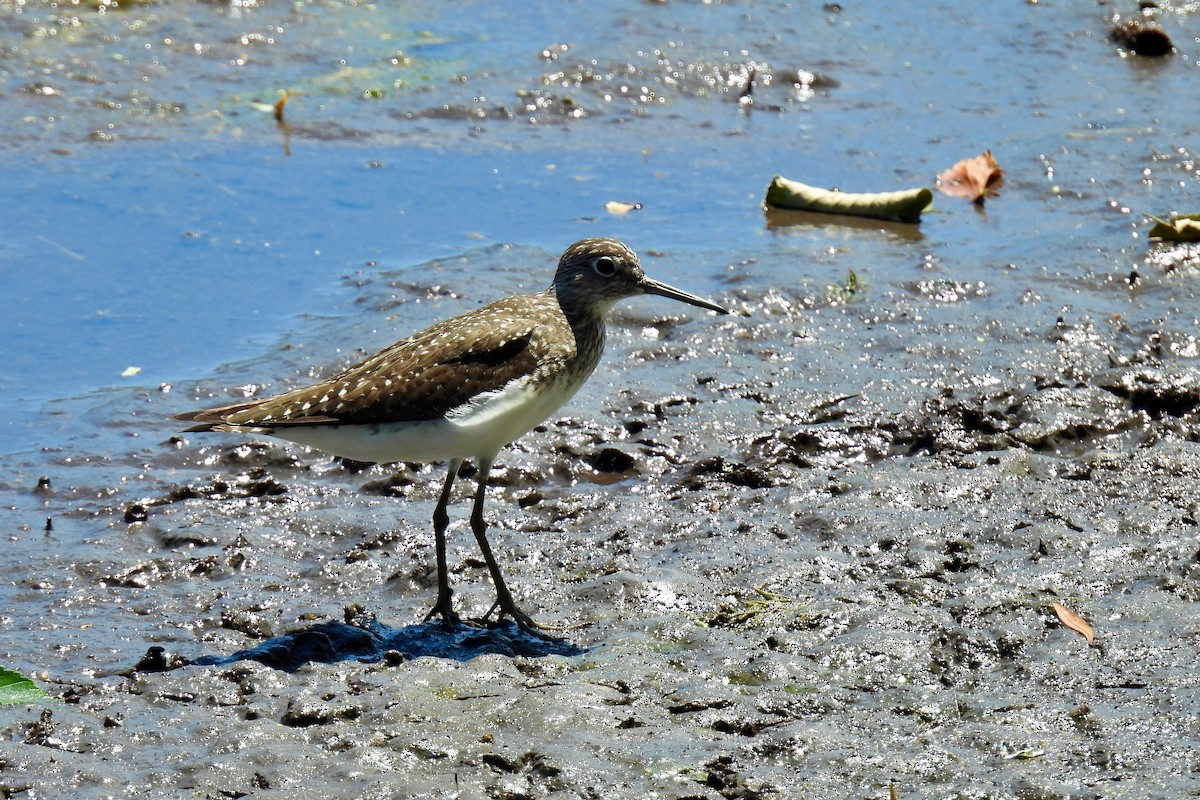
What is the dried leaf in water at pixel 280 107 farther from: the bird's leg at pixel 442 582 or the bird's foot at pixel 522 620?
the bird's foot at pixel 522 620

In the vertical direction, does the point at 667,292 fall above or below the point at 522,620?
above

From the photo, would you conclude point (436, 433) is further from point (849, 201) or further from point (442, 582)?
point (849, 201)

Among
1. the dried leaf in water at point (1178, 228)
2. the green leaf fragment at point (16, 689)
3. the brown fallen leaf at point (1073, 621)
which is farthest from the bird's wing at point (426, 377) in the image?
the dried leaf in water at point (1178, 228)

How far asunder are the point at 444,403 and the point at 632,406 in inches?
83.9

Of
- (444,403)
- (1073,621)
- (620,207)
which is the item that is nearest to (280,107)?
(620,207)

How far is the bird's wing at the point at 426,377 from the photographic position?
6262 millimetres

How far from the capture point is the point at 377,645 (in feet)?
19.9

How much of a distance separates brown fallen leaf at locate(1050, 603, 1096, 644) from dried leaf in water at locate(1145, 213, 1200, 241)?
4524 millimetres

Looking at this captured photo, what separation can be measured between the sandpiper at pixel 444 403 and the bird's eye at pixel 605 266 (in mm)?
377

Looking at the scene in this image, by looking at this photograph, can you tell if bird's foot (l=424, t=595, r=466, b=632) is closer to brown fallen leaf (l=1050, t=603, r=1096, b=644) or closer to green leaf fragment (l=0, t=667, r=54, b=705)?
brown fallen leaf (l=1050, t=603, r=1096, b=644)

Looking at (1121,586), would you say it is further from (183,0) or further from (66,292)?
(183,0)

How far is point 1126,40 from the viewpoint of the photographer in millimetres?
13938

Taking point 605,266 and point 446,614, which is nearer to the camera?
point 446,614

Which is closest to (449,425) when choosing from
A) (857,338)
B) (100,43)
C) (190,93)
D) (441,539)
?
(441,539)
